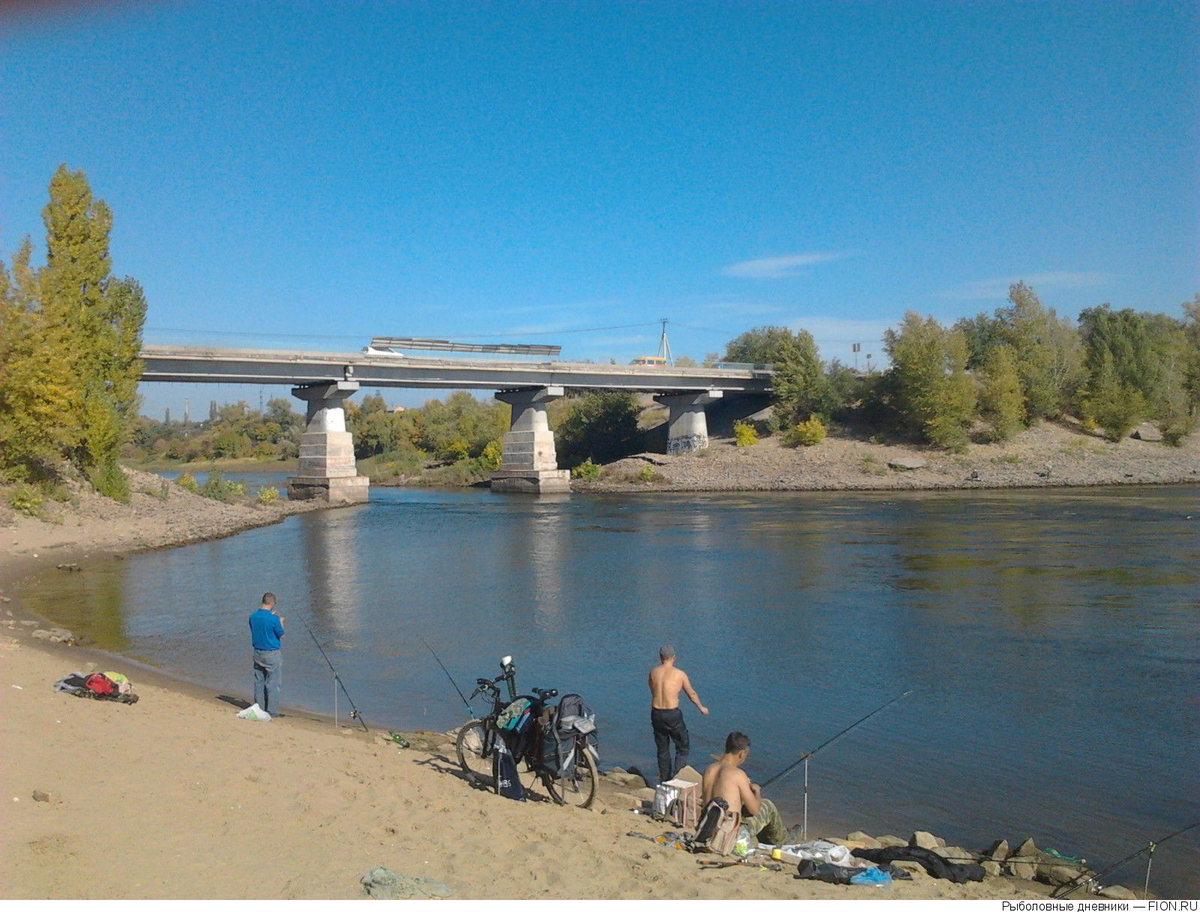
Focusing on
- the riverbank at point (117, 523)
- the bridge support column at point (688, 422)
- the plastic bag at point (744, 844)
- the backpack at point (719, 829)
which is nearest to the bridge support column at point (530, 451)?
the bridge support column at point (688, 422)

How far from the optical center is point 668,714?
33.0 ft

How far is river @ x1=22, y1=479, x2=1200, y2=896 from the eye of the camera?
10.8m

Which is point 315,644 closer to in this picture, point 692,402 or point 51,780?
point 51,780

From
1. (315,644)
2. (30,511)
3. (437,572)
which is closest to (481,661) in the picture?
(315,644)

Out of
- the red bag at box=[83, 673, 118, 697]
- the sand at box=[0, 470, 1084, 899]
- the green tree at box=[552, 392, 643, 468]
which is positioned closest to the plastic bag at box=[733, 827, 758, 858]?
the sand at box=[0, 470, 1084, 899]

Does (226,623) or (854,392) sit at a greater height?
(854,392)

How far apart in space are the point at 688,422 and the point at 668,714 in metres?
73.3

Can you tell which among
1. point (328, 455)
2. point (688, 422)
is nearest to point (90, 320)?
point (328, 455)

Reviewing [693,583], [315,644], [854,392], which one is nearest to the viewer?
[315,644]

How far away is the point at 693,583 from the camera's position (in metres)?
27.0

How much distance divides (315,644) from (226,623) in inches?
136

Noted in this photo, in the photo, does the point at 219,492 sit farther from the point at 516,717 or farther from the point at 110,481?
the point at 516,717

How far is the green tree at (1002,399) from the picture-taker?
7194cm

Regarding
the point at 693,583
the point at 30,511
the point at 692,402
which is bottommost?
the point at 693,583
